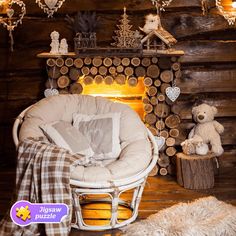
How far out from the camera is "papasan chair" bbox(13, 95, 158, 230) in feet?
9.97

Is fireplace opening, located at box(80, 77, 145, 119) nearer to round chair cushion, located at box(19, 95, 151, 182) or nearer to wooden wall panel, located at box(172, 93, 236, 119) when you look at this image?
wooden wall panel, located at box(172, 93, 236, 119)

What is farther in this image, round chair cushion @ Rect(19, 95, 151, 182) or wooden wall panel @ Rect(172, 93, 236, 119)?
wooden wall panel @ Rect(172, 93, 236, 119)

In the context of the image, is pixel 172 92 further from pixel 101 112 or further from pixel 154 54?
pixel 101 112

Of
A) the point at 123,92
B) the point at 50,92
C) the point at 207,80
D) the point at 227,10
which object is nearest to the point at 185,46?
the point at 207,80

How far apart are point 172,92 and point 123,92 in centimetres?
68

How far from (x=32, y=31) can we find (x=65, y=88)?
787mm

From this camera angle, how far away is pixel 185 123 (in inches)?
187

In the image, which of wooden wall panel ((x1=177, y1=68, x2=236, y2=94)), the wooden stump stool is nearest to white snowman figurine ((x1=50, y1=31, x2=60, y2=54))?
wooden wall panel ((x1=177, y1=68, x2=236, y2=94))

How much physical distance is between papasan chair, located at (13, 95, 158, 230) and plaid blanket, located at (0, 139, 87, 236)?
0.31ft

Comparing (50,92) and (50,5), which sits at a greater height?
(50,5)

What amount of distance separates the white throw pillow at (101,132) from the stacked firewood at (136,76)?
73 cm

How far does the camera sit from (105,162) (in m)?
3.62

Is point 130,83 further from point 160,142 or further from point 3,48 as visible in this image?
point 3,48

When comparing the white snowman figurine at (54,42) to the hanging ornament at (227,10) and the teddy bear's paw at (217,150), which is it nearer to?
the hanging ornament at (227,10)
